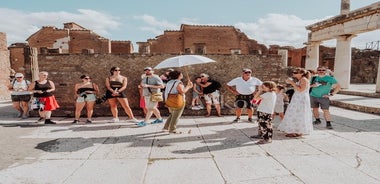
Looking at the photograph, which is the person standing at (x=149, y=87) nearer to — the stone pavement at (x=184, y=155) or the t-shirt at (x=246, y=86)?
the stone pavement at (x=184, y=155)

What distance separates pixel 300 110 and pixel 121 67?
6.31 meters

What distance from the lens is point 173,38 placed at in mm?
30281

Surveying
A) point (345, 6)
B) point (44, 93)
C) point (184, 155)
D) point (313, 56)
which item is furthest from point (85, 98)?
point (313, 56)

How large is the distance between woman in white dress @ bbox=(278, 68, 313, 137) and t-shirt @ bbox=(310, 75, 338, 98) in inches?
55.5


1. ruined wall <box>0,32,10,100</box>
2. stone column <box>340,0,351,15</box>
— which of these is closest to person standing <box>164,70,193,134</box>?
stone column <box>340,0,351,15</box>

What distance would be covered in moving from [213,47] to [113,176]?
92.7 ft

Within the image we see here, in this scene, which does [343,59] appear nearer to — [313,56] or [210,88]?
[313,56]

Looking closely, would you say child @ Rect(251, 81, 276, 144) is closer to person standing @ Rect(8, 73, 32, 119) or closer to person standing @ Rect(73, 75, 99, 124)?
person standing @ Rect(73, 75, 99, 124)

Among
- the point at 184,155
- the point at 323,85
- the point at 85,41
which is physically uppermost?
the point at 85,41

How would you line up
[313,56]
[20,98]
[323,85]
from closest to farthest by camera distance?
[323,85], [20,98], [313,56]

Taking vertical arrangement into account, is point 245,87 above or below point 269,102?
above

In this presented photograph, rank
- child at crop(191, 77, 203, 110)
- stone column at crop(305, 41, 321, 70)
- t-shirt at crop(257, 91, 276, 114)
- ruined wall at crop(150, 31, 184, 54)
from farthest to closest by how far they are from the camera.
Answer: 1. ruined wall at crop(150, 31, 184, 54)
2. stone column at crop(305, 41, 321, 70)
3. child at crop(191, 77, 203, 110)
4. t-shirt at crop(257, 91, 276, 114)

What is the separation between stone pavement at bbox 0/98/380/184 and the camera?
3.64 metres

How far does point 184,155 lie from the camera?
4.61 meters
